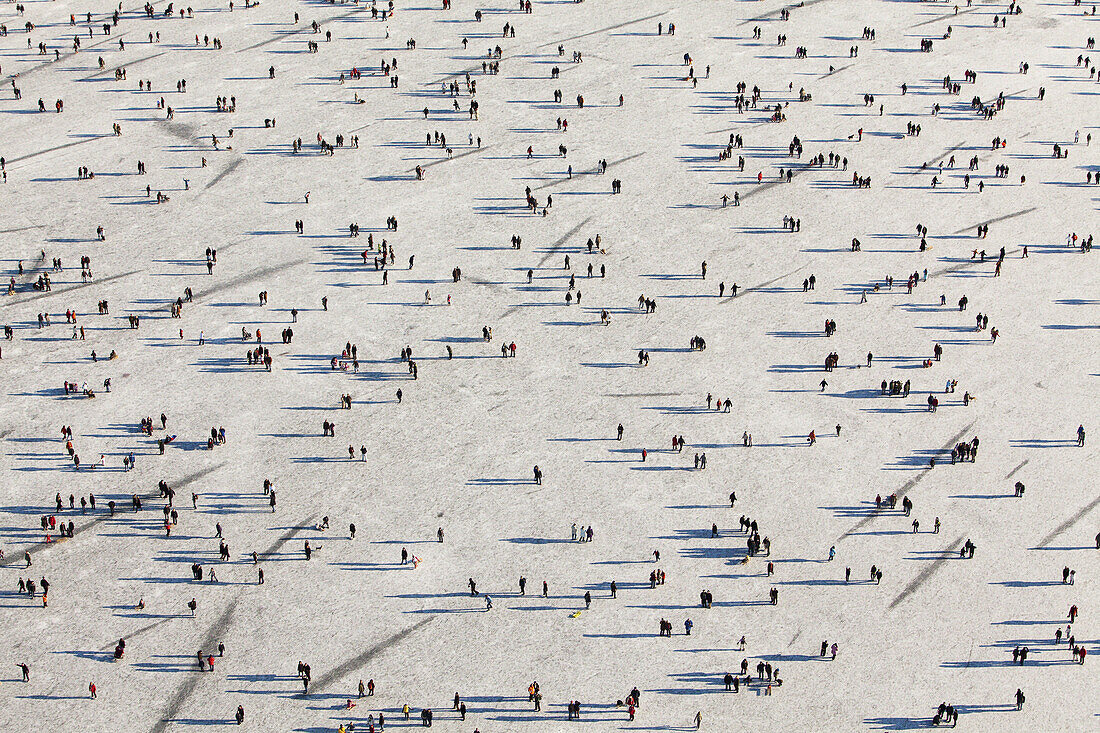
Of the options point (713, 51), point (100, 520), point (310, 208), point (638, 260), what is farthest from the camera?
point (713, 51)

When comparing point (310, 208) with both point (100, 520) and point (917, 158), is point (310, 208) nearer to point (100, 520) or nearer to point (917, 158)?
point (100, 520)

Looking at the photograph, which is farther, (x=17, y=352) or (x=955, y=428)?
(x=17, y=352)

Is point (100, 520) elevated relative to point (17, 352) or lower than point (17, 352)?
lower

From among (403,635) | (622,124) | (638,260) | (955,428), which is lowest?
(403,635)

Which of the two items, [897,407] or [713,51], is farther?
[713,51]

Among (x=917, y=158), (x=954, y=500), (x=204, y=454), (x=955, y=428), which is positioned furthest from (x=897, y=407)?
(x=204, y=454)

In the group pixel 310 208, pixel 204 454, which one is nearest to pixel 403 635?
pixel 204 454

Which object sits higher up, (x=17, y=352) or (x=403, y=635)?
(x=17, y=352)

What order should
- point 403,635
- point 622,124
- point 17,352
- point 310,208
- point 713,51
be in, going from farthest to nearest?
point 713,51 < point 622,124 < point 310,208 < point 17,352 < point 403,635

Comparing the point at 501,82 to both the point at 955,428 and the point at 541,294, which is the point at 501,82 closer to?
the point at 541,294
